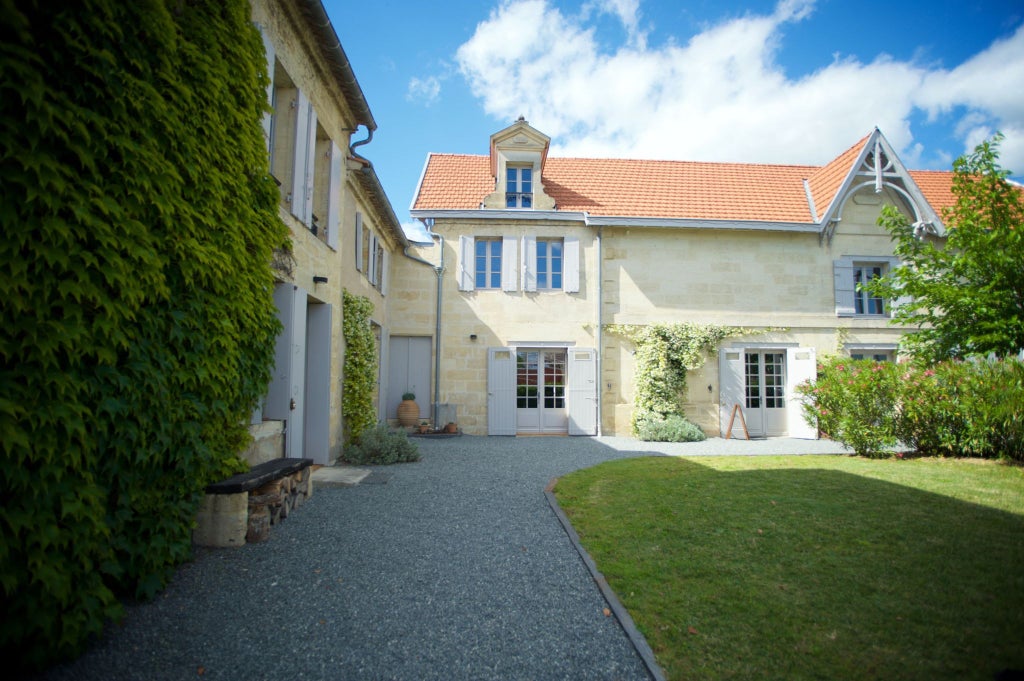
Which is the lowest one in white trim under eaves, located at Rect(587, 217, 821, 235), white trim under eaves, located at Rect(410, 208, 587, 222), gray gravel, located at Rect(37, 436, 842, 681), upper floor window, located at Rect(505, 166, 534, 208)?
gray gravel, located at Rect(37, 436, 842, 681)

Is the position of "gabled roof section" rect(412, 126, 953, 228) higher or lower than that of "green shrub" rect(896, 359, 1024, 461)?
higher

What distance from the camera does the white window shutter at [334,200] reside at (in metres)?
6.78

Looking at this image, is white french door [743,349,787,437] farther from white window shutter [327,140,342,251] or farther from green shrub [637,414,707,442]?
white window shutter [327,140,342,251]

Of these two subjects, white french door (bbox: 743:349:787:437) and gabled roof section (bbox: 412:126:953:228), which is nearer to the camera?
white french door (bbox: 743:349:787:437)

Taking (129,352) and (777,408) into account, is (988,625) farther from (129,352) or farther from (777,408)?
(777,408)

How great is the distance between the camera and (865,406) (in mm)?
8367

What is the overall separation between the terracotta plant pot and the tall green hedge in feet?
24.6

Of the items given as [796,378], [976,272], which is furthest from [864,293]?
[976,272]

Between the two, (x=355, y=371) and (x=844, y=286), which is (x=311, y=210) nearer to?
(x=355, y=371)

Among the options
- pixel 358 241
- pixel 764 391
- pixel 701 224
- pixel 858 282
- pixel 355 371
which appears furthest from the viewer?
pixel 858 282

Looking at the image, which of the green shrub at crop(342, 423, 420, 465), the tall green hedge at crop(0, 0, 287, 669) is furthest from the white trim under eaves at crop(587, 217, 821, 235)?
the tall green hedge at crop(0, 0, 287, 669)

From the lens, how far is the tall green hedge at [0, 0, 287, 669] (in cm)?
201

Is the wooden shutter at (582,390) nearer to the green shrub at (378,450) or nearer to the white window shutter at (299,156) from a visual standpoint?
the green shrub at (378,450)

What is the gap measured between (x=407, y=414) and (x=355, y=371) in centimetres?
368
